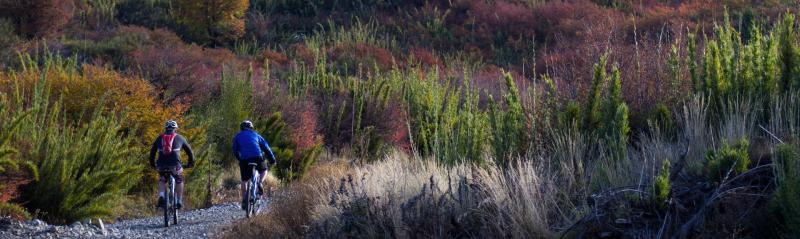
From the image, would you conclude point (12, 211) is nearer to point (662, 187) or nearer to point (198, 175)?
point (198, 175)

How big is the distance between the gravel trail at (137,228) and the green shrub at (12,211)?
52 cm

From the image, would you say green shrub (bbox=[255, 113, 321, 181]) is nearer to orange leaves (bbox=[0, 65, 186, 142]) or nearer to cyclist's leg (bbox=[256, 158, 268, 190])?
orange leaves (bbox=[0, 65, 186, 142])

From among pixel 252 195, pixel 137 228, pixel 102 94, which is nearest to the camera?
pixel 137 228

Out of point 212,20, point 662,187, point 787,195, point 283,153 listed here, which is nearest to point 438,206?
point 662,187

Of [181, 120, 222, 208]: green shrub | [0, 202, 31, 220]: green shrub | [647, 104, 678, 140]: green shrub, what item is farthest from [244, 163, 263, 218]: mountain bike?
[647, 104, 678, 140]: green shrub

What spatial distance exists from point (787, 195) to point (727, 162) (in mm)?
827

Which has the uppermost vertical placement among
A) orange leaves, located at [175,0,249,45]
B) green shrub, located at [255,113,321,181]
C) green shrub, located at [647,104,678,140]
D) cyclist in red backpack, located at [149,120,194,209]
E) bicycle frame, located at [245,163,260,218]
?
green shrub, located at [647,104,678,140]

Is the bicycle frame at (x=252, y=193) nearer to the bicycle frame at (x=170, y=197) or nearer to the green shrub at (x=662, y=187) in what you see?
the bicycle frame at (x=170, y=197)

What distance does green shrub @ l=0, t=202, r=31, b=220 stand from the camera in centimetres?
1130

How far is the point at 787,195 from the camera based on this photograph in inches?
228

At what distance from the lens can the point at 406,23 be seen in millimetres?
43281

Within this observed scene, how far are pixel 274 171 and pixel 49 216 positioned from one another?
664 centimetres

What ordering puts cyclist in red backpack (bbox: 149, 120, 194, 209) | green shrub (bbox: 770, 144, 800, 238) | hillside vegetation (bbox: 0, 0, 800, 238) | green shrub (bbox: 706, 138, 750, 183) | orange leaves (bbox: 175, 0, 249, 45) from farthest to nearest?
orange leaves (bbox: 175, 0, 249, 45)
cyclist in red backpack (bbox: 149, 120, 194, 209)
hillside vegetation (bbox: 0, 0, 800, 238)
green shrub (bbox: 706, 138, 750, 183)
green shrub (bbox: 770, 144, 800, 238)

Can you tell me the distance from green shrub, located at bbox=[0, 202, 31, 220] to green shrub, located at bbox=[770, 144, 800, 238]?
8.37m
